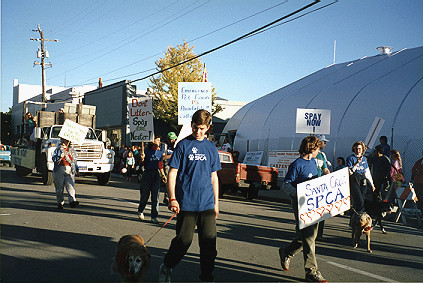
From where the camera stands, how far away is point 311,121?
16.2 m

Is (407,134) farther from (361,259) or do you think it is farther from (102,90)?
(102,90)

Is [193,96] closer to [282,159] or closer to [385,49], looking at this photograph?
[282,159]

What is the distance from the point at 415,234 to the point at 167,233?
17.9 feet

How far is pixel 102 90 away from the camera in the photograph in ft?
141

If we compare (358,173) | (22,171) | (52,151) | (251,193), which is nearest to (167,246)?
(358,173)

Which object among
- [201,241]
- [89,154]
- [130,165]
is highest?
[89,154]

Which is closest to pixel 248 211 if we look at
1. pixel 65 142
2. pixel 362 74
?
pixel 65 142

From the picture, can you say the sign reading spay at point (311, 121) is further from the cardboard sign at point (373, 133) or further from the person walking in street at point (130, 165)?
the person walking in street at point (130, 165)

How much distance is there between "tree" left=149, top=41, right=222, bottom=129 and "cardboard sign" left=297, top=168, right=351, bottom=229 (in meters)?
30.4

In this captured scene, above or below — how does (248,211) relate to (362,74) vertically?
below

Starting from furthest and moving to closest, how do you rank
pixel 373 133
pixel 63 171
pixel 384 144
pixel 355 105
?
pixel 355 105
pixel 384 144
pixel 373 133
pixel 63 171

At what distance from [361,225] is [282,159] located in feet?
41.8

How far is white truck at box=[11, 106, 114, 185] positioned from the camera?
16734 millimetres

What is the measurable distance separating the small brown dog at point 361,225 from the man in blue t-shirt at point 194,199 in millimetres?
3529
